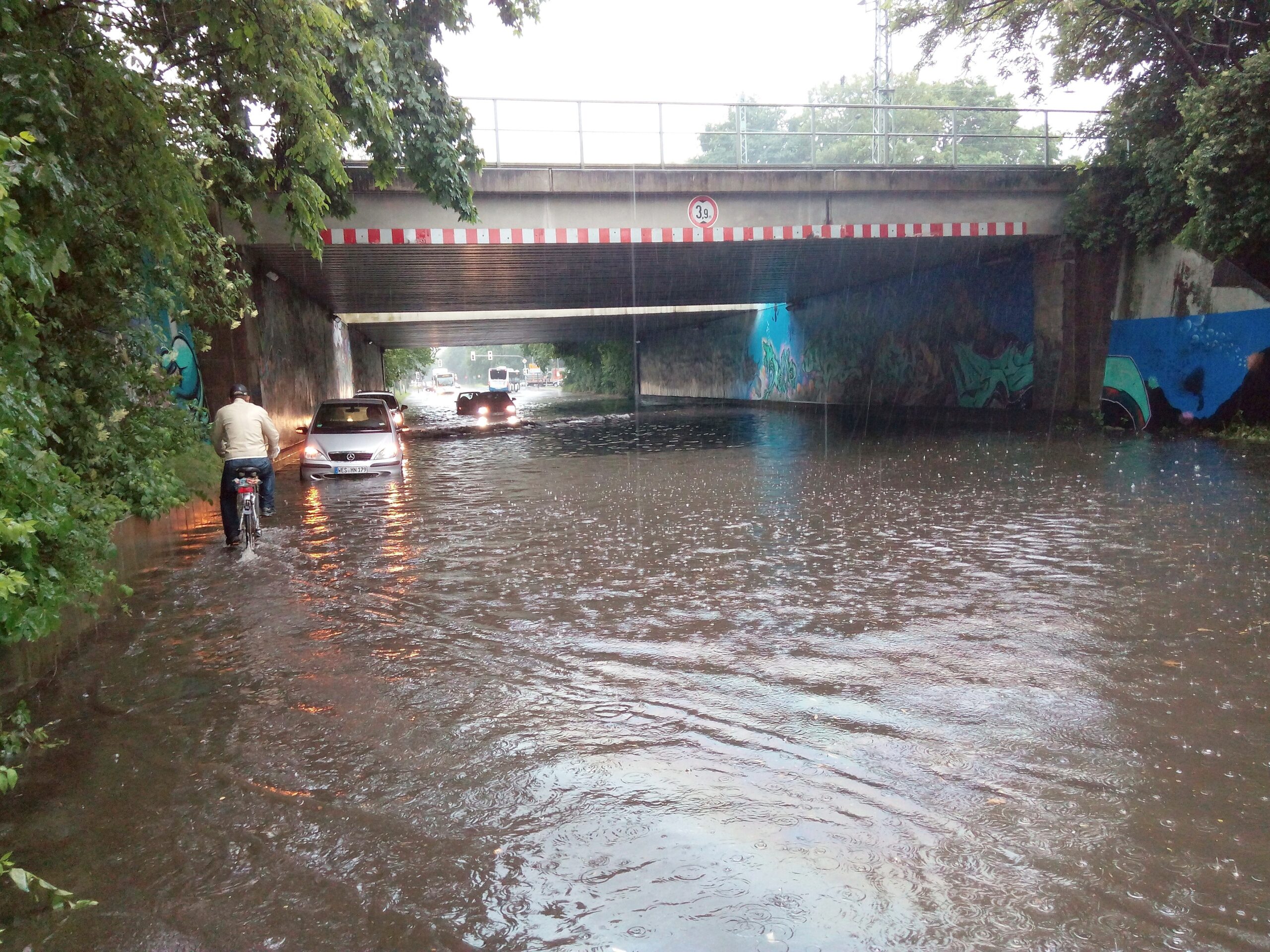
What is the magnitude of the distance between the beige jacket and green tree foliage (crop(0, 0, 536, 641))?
0.53m

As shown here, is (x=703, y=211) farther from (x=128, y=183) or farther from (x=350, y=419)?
(x=128, y=183)

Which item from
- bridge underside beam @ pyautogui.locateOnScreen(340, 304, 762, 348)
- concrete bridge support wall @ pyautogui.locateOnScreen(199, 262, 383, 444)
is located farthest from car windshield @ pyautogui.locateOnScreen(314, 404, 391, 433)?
bridge underside beam @ pyautogui.locateOnScreen(340, 304, 762, 348)

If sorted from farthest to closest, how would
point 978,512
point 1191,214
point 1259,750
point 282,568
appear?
point 1191,214 < point 978,512 < point 282,568 < point 1259,750

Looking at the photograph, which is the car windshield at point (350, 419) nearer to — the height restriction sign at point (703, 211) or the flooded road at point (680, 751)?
the flooded road at point (680, 751)

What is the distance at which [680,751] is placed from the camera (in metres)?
4.33

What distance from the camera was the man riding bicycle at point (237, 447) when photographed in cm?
980

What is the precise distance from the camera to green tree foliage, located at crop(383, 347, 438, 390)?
6519 centimetres

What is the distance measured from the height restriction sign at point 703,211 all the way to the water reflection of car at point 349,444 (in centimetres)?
752

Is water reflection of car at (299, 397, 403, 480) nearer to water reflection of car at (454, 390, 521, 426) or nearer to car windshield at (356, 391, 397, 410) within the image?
car windshield at (356, 391, 397, 410)

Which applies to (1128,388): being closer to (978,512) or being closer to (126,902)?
(978,512)

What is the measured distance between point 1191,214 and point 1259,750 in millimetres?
16883

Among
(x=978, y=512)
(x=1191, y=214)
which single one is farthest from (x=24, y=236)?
(x=1191, y=214)

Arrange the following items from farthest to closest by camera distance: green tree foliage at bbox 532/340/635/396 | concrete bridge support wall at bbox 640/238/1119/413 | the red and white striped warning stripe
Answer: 1. green tree foliage at bbox 532/340/635/396
2. concrete bridge support wall at bbox 640/238/1119/413
3. the red and white striped warning stripe

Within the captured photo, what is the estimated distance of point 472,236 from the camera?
61.6 ft
